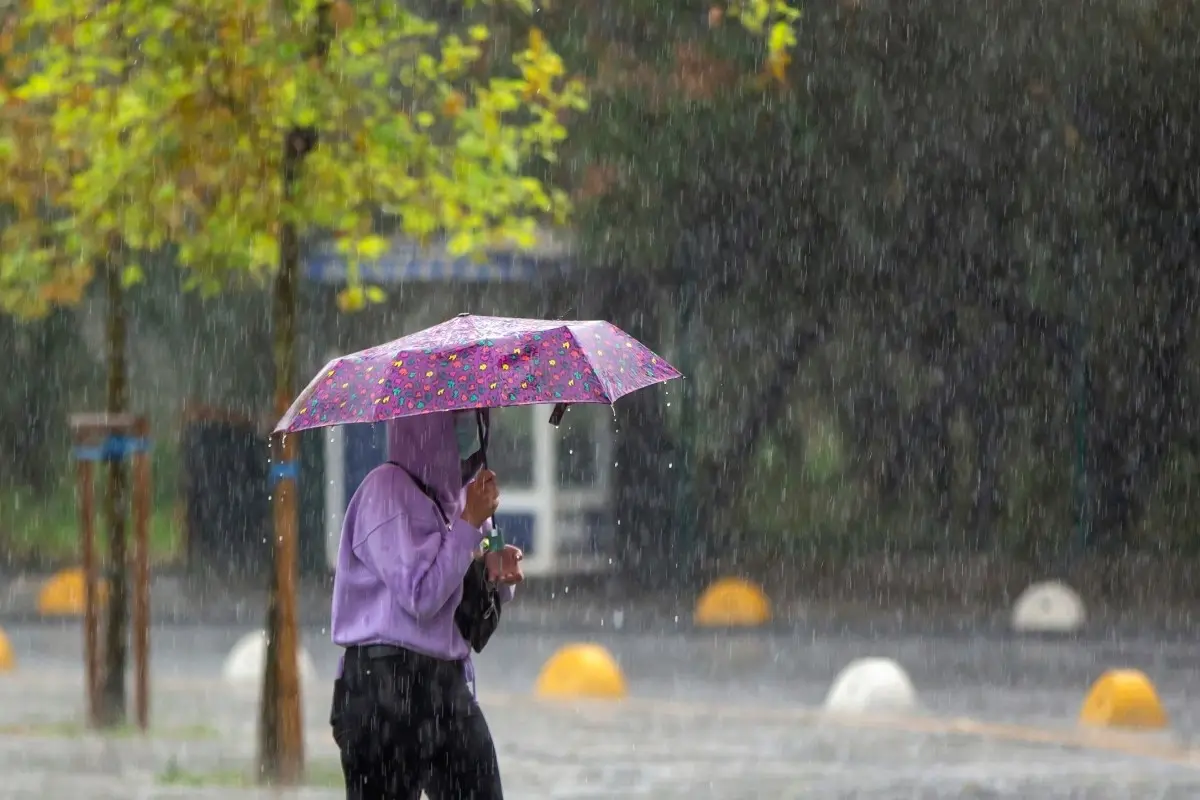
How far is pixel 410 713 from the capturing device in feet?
19.4

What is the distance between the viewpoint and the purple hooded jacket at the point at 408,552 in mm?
5852

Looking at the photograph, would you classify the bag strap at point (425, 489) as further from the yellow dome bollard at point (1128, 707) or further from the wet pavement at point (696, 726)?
the yellow dome bollard at point (1128, 707)

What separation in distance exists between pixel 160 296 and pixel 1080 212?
11.1 m

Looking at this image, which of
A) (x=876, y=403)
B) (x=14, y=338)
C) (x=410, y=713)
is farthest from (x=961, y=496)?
(x=410, y=713)

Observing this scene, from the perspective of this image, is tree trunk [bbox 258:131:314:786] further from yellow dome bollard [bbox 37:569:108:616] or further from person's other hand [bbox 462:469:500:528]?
yellow dome bollard [bbox 37:569:108:616]

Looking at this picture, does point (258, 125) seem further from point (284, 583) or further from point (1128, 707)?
point (1128, 707)

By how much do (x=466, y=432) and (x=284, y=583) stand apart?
4363 millimetres

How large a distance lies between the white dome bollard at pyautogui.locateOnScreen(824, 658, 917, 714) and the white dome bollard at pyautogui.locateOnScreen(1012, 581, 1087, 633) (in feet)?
14.9

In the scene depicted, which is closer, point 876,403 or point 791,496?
point 876,403

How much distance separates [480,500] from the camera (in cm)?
592

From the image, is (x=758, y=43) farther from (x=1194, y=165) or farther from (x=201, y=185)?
(x=201, y=185)

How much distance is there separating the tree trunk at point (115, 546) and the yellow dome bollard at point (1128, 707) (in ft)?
17.0

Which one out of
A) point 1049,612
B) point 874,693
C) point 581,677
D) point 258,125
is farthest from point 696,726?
point 1049,612

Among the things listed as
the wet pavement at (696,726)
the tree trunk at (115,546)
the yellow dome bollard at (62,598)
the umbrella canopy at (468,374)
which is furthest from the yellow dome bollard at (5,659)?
the umbrella canopy at (468,374)
